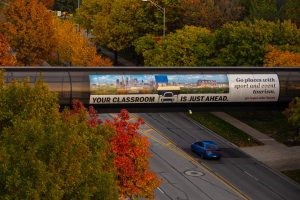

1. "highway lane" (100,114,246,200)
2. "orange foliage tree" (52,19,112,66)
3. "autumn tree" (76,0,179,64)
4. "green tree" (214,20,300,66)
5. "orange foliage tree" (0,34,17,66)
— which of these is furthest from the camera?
"autumn tree" (76,0,179,64)

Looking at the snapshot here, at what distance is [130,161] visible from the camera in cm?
2889

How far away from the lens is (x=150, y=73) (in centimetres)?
4325

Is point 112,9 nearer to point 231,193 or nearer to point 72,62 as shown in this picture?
point 72,62

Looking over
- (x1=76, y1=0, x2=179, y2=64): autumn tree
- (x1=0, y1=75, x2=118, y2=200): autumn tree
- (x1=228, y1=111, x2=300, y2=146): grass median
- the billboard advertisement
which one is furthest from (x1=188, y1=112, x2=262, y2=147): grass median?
(x1=0, y1=75, x2=118, y2=200): autumn tree

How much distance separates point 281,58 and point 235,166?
45.7 feet

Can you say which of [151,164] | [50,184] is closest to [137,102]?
[151,164]

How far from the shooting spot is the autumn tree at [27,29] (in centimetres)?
6475

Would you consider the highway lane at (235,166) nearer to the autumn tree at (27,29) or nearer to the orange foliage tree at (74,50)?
the orange foliage tree at (74,50)

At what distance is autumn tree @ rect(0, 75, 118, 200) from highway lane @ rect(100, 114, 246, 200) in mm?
20700

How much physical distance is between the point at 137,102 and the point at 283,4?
5195 centimetres

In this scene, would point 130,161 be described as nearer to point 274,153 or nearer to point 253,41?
point 274,153

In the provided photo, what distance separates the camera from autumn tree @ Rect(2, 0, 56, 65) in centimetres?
6475

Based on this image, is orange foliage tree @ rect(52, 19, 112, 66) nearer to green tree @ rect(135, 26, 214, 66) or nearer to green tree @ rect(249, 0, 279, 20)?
green tree @ rect(135, 26, 214, 66)

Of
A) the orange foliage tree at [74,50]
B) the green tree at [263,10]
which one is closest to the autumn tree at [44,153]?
the orange foliage tree at [74,50]
